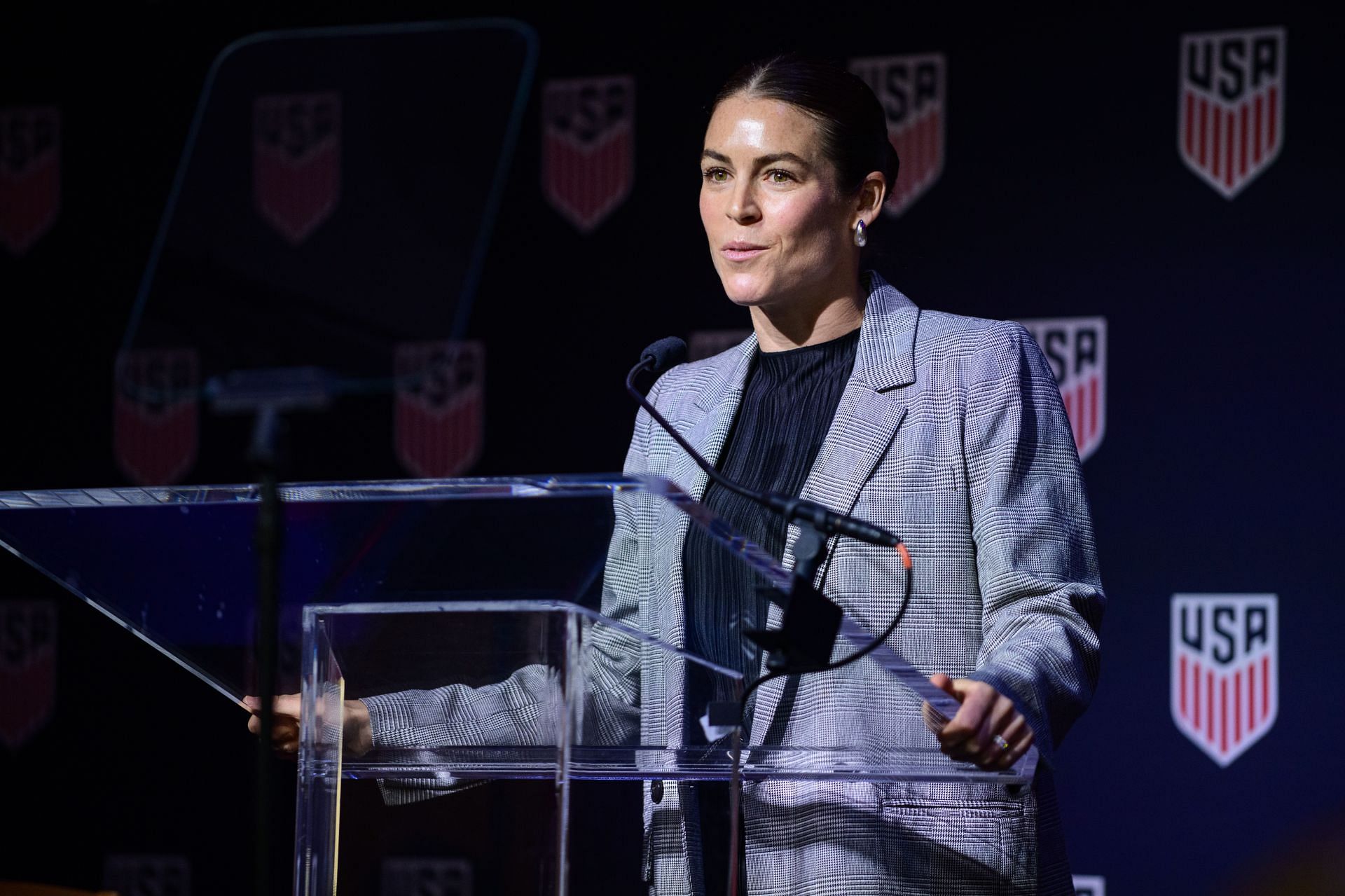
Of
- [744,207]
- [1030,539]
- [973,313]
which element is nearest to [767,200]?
[744,207]

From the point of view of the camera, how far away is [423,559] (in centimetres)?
121

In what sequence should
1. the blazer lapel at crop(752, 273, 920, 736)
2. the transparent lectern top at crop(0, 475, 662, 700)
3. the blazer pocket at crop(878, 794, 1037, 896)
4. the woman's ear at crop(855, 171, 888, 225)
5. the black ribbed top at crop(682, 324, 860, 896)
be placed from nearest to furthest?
the transparent lectern top at crop(0, 475, 662, 700), the black ribbed top at crop(682, 324, 860, 896), the blazer pocket at crop(878, 794, 1037, 896), the blazer lapel at crop(752, 273, 920, 736), the woman's ear at crop(855, 171, 888, 225)

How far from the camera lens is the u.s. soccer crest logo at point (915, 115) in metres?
3.07

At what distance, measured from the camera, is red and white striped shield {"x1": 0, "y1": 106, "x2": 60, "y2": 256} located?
3.60 metres

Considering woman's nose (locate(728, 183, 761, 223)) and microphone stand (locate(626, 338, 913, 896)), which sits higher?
woman's nose (locate(728, 183, 761, 223))

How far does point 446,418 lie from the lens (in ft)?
11.0

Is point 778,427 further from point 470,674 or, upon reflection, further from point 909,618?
point 470,674

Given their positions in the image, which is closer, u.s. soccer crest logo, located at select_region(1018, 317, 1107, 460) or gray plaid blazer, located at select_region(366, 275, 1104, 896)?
gray plaid blazer, located at select_region(366, 275, 1104, 896)

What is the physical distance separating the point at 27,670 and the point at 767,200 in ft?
8.42

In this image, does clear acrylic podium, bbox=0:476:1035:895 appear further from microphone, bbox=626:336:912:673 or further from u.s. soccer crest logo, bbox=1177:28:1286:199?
u.s. soccer crest logo, bbox=1177:28:1286:199

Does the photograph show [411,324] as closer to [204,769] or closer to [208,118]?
[208,118]

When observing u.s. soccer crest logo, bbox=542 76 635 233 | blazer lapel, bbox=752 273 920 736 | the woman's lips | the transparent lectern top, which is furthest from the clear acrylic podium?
u.s. soccer crest logo, bbox=542 76 635 233

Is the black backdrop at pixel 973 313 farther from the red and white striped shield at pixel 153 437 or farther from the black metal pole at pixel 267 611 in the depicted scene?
the black metal pole at pixel 267 611

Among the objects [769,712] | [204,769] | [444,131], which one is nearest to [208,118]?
[444,131]
